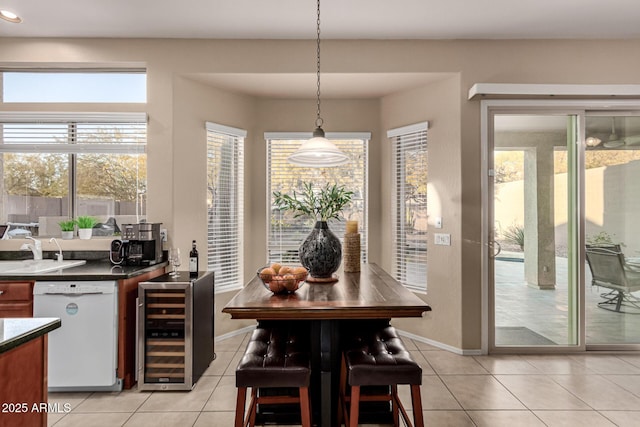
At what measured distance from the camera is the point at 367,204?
4.36m

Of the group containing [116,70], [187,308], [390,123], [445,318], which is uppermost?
[116,70]

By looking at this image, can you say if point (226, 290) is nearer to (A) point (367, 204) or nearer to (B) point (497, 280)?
(A) point (367, 204)

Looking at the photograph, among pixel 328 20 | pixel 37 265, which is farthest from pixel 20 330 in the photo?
pixel 328 20

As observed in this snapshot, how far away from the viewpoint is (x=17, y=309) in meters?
2.69

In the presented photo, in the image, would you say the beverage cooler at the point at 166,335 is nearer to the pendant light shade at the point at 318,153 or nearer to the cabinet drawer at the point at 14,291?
the cabinet drawer at the point at 14,291

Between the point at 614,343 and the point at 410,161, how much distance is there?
109 inches

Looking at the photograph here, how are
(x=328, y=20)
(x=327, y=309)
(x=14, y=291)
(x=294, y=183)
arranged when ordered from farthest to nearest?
(x=294, y=183)
(x=328, y=20)
(x=14, y=291)
(x=327, y=309)

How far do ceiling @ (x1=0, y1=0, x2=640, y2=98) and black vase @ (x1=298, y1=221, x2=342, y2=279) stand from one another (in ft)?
6.37

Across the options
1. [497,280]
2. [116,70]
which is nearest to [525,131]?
[497,280]

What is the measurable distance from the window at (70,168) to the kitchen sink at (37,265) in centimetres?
38

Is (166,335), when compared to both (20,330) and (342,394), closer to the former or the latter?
(342,394)

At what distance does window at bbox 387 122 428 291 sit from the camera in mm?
3907

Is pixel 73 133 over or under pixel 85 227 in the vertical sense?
over

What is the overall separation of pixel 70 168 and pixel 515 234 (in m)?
4.52
